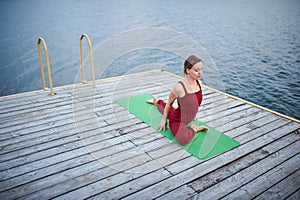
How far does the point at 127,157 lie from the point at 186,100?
828 millimetres

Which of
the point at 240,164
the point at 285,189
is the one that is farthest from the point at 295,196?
the point at 240,164

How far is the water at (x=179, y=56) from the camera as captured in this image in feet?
23.6

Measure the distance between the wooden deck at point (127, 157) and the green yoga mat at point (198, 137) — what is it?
82 mm

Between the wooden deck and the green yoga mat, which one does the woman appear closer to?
the green yoga mat

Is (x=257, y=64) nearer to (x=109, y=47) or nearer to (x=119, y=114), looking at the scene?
(x=109, y=47)

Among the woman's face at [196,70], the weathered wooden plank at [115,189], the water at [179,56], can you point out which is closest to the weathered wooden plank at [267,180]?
the weathered wooden plank at [115,189]

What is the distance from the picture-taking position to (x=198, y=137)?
2.84 m

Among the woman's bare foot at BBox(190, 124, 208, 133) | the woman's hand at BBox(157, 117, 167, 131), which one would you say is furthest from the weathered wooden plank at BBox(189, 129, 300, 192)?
the woman's hand at BBox(157, 117, 167, 131)

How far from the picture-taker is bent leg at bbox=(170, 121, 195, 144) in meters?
2.69

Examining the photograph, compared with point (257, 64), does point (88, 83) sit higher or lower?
higher

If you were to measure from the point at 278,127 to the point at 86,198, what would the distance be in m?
2.29

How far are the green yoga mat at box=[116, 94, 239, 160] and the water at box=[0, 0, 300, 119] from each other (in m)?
3.74

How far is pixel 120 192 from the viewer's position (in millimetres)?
2086

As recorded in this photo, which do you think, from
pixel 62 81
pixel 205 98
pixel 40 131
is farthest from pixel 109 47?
pixel 40 131
